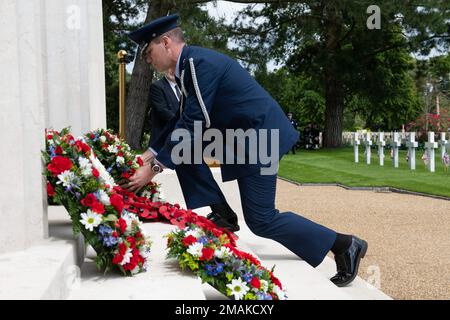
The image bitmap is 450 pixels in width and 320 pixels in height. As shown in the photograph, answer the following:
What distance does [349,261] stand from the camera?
396cm

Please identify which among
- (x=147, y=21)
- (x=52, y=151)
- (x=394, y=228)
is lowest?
(x=394, y=228)

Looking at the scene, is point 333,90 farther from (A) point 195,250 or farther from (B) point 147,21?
(A) point 195,250

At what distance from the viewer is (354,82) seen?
2747 centimetres

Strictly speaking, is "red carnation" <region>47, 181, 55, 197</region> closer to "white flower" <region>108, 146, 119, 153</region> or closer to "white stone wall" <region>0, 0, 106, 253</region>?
"white stone wall" <region>0, 0, 106, 253</region>

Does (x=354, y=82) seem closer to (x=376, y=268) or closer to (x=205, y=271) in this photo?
(x=376, y=268)

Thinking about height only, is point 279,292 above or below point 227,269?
below

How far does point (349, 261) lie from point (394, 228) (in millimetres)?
3525

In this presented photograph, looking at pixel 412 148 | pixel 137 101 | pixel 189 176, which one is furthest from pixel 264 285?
pixel 137 101

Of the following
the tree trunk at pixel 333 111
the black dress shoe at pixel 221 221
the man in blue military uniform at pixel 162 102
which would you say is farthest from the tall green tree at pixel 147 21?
the black dress shoe at pixel 221 221

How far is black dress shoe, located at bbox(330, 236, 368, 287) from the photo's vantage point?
3938mm

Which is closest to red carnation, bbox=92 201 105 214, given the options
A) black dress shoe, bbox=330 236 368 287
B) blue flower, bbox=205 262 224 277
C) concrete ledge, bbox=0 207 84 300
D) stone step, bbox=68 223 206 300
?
concrete ledge, bbox=0 207 84 300
